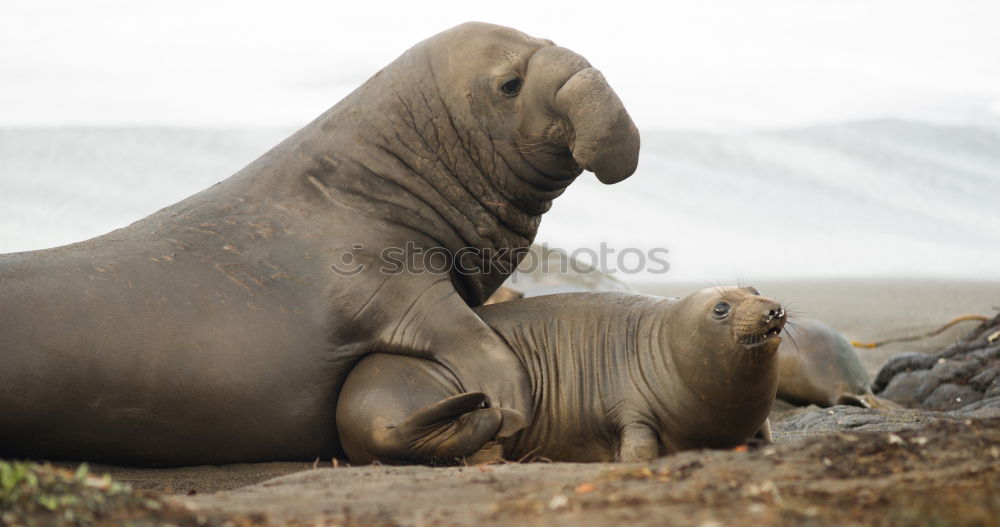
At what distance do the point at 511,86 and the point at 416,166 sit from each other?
1.80 ft

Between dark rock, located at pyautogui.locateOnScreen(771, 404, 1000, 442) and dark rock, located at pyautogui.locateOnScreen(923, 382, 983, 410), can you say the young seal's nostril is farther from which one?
dark rock, located at pyautogui.locateOnScreen(923, 382, 983, 410)

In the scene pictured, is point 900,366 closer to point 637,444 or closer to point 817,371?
point 817,371

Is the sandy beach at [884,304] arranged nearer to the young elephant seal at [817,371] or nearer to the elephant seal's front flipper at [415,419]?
the young elephant seal at [817,371]

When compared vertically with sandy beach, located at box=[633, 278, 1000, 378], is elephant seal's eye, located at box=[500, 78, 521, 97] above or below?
above

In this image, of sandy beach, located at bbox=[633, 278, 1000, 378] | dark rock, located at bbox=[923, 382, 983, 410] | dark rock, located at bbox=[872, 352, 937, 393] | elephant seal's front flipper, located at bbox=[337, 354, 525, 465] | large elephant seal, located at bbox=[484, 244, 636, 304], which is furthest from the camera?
large elephant seal, located at bbox=[484, 244, 636, 304]

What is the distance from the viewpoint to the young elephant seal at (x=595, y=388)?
14.6ft

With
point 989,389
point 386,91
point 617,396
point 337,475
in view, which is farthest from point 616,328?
point 989,389

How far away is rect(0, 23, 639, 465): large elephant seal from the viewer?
445cm

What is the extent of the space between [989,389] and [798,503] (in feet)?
14.0

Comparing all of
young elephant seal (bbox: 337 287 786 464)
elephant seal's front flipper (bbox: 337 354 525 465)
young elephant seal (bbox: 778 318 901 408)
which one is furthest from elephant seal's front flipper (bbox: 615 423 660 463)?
young elephant seal (bbox: 778 318 901 408)

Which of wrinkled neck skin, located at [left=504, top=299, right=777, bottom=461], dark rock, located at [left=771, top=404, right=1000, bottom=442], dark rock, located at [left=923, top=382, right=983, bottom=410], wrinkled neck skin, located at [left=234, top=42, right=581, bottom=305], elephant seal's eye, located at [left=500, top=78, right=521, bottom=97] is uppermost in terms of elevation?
elephant seal's eye, located at [left=500, top=78, right=521, bottom=97]

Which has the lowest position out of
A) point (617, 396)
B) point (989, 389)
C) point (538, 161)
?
point (989, 389)

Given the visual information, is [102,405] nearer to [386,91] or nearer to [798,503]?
[386,91]

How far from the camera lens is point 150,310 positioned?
14.8 feet
